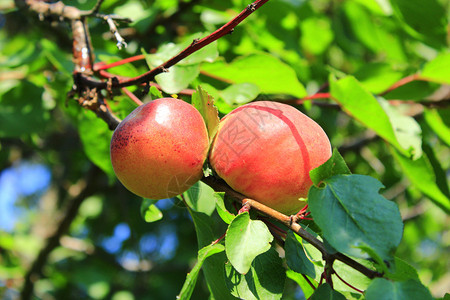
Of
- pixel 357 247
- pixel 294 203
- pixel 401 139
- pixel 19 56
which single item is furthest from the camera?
pixel 19 56

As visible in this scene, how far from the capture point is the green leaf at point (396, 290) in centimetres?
59

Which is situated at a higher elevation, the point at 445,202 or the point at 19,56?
the point at 19,56

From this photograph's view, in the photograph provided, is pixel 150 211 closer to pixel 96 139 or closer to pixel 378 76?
pixel 96 139

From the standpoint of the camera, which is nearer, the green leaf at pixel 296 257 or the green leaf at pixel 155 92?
the green leaf at pixel 296 257

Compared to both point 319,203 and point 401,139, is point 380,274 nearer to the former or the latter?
point 319,203

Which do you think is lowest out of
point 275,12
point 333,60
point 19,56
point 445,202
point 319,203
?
point 333,60

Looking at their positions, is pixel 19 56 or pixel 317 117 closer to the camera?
pixel 19 56

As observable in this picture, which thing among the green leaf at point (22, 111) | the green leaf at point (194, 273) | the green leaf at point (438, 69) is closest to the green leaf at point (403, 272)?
the green leaf at point (194, 273)

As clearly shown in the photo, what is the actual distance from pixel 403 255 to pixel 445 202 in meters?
1.95

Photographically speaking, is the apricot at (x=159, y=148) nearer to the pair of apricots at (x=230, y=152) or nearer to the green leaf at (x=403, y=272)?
the pair of apricots at (x=230, y=152)

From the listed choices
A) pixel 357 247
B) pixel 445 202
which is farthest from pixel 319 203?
pixel 445 202

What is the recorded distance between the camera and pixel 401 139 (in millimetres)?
1279

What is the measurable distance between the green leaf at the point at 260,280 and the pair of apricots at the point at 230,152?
0.11 meters

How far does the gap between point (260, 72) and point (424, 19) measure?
0.67 metres
